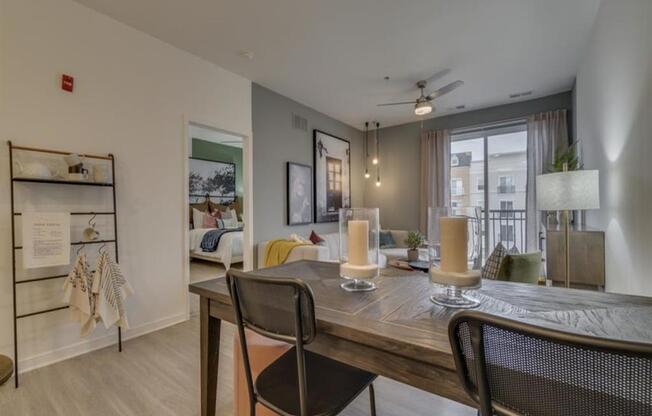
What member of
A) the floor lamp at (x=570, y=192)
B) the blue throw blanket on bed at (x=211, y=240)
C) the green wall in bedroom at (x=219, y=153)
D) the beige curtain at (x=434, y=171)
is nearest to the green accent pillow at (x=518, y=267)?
the floor lamp at (x=570, y=192)

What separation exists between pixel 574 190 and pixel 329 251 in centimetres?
267

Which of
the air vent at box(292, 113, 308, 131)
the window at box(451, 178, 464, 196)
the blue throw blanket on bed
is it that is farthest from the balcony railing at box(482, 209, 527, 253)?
the blue throw blanket on bed

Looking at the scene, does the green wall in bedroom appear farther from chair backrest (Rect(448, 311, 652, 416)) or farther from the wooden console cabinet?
chair backrest (Rect(448, 311, 652, 416))

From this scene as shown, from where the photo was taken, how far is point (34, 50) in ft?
7.64

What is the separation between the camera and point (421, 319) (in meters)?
0.91

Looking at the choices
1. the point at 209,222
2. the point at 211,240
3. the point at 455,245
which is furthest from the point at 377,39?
the point at 209,222

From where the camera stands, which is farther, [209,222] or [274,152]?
[209,222]

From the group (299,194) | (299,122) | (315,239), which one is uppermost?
(299,122)

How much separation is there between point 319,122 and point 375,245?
439cm

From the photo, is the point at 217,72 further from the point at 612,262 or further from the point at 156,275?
the point at 612,262

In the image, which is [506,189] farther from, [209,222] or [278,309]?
[209,222]

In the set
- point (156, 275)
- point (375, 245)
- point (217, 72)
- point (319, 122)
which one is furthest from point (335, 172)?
point (375, 245)

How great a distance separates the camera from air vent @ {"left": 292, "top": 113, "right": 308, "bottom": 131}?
4.76m

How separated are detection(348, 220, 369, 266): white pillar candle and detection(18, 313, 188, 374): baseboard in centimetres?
265
